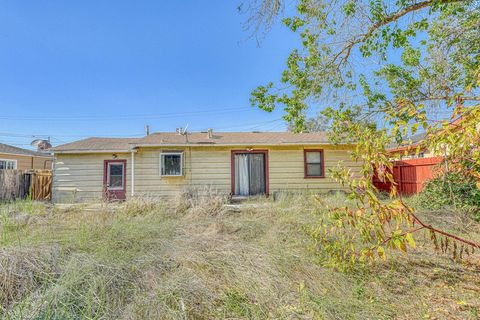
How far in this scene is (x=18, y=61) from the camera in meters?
13.2

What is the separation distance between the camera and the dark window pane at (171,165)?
34.2 ft

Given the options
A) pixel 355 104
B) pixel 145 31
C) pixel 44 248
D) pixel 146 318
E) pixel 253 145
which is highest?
pixel 145 31

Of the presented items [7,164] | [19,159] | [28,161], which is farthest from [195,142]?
[28,161]

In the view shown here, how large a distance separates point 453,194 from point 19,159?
24385 mm

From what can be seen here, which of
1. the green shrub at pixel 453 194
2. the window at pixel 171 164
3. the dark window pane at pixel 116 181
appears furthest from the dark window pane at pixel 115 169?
the green shrub at pixel 453 194

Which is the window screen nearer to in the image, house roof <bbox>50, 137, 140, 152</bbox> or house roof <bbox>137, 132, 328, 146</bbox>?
house roof <bbox>137, 132, 328, 146</bbox>

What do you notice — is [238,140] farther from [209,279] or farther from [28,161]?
[28,161]

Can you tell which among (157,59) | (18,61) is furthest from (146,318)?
(18,61)

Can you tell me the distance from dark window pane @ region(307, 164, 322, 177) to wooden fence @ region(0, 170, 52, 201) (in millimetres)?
11856

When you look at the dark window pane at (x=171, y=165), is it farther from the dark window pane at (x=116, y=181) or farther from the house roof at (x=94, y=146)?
the dark window pane at (x=116, y=181)

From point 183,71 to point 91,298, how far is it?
1516cm

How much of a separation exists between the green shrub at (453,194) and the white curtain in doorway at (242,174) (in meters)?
6.17

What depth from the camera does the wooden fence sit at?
11.1 metres

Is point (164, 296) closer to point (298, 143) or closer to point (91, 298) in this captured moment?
point (91, 298)
